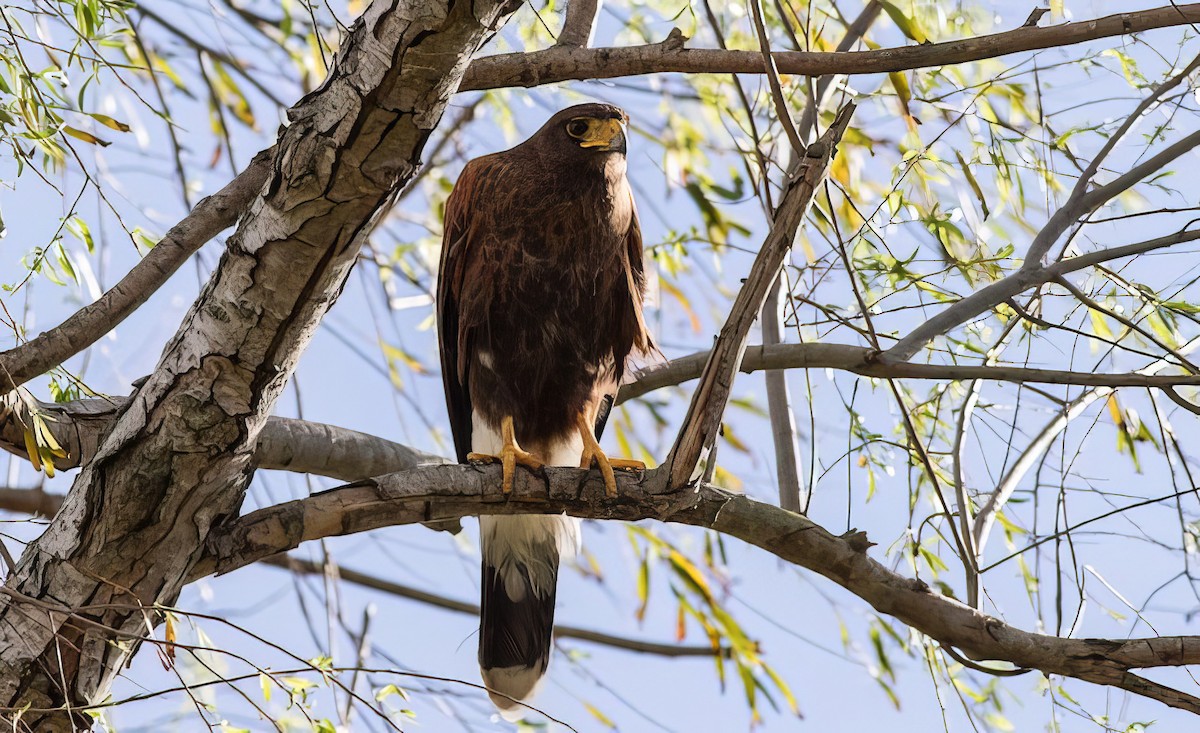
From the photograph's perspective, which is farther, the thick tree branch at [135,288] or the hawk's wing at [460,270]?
the hawk's wing at [460,270]

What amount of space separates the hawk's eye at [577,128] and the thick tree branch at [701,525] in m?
1.01

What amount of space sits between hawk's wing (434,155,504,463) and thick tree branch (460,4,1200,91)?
0.57 metres

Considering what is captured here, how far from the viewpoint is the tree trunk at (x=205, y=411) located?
5.14 feet

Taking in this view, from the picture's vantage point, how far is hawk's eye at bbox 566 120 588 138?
280cm

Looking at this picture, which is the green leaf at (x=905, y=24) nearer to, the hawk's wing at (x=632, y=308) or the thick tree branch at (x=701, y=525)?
the hawk's wing at (x=632, y=308)

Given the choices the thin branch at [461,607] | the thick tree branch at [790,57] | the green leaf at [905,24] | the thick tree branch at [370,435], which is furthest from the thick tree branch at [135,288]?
the thin branch at [461,607]

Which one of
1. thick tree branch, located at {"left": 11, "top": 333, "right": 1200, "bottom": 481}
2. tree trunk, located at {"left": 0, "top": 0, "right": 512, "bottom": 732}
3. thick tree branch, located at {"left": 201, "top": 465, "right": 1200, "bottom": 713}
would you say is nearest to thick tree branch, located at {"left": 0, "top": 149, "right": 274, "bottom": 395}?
thick tree branch, located at {"left": 11, "top": 333, "right": 1200, "bottom": 481}

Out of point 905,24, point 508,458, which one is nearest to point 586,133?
point 905,24

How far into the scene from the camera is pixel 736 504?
2.11 m

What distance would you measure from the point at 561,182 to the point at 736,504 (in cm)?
103

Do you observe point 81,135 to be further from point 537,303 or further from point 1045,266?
point 1045,266

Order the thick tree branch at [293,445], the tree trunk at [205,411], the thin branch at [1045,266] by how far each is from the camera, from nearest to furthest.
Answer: the tree trunk at [205,411] → the thin branch at [1045,266] → the thick tree branch at [293,445]

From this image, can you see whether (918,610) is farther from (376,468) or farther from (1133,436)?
(376,468)

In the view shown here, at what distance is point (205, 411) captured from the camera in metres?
1.75
